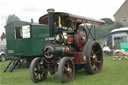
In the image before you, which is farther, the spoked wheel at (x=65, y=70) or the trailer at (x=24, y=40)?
the trailer at (x=24, y=40)

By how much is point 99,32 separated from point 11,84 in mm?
37491

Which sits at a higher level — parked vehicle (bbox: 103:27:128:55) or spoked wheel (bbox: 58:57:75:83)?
parked vehicle (bbox: 103:27:128:55)

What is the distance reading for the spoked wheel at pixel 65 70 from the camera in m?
5.76

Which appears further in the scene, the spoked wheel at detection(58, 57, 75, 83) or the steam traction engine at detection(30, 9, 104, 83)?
the steam traction engine at detection(30, 9, 104, 83)

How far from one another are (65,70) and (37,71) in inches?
35.7

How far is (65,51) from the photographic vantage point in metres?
6.58

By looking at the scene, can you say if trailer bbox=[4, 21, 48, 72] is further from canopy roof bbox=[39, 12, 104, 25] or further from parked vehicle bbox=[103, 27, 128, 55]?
parked vehicle bbox=[103, 27, 128, 55]

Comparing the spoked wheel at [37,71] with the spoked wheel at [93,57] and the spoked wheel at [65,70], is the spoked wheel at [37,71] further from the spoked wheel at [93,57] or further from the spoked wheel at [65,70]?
the spoked wheel at [93,57]

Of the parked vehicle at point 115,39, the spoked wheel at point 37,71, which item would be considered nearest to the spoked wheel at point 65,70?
the spoked wheel at point 37,71

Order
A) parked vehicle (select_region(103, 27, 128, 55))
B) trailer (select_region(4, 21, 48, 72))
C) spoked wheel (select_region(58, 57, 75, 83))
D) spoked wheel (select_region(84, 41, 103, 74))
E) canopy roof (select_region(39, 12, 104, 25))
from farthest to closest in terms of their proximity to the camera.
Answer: parked vehicle (select_region(103, 27, 128, 55))
trailer (select_region(4, 21, 48, 72))
spoked wheel (select_region(84, 41, 103, 74))
canopy roof (select_region(39, 12, 104, 25))
spoked wheel (select_region(58, 57, 75, 83))

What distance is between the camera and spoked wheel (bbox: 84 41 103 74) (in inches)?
279

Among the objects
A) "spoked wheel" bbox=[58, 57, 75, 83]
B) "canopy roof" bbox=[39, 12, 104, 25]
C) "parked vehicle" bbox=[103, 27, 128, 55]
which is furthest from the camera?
"parked vehicle" bbox=[103, 27, 128, 55]

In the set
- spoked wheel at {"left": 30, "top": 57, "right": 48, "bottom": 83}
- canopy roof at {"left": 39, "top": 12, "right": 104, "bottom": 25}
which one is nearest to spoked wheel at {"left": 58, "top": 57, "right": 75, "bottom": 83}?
spoked wheel at {"left": 30, "top": 57, "right": 48, "bottom": 83}

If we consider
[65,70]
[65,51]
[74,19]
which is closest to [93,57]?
[65,51]
